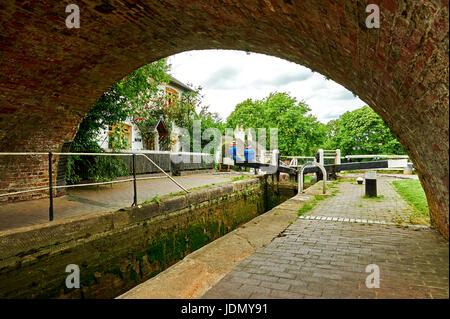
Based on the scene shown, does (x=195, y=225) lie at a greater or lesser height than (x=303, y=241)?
lesser

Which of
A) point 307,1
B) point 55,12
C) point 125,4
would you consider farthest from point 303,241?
point 55,12

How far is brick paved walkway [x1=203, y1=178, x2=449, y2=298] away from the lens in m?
2.28

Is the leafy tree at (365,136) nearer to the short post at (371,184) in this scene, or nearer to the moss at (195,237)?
the short post at (371,184)

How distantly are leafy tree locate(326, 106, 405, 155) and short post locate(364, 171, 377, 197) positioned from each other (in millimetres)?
20143

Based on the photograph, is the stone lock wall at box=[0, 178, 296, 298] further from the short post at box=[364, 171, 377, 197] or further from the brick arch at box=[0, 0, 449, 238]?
the short post at box=[364, 171, 377, 197]

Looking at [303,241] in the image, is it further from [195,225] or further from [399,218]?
[195,225]

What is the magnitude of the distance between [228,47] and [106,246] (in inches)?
175

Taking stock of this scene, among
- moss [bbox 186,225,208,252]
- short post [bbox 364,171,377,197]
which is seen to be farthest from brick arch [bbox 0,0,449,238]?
moss [bbox 186,225,208,252]

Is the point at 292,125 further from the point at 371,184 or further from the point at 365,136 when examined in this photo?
the point at 371,184
